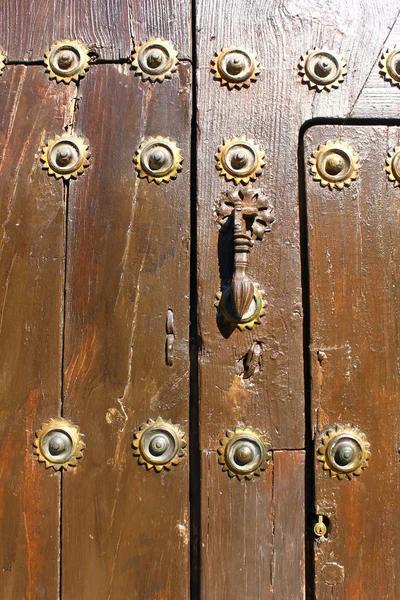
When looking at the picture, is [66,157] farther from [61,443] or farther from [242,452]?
[242,452]

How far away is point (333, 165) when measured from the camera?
1.02 metres

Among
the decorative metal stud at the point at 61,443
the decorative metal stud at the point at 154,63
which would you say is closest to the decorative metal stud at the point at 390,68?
the decorative metal stud at the point at 154,63

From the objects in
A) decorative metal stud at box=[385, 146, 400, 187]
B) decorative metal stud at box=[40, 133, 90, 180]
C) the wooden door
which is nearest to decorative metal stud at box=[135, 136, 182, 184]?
the wooden door

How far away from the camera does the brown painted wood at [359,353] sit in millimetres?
962

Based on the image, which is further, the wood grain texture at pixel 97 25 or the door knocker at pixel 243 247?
the wood grain texture at pixel 97 25

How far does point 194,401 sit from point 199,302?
0.19m

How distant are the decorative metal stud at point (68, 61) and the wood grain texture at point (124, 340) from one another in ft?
0.11

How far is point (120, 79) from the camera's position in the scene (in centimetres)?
105

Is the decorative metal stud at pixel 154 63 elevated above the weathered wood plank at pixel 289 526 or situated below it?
above

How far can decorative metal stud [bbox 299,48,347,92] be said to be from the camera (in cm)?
104

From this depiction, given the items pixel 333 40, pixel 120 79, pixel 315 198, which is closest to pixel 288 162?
pixel 315 198

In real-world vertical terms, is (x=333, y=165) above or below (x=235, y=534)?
above

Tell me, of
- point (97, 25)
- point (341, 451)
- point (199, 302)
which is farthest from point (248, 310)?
point (97, 25)

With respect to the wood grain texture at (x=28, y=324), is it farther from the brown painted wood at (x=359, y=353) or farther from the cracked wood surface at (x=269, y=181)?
the brown painted wood at (x=359, y=353)
